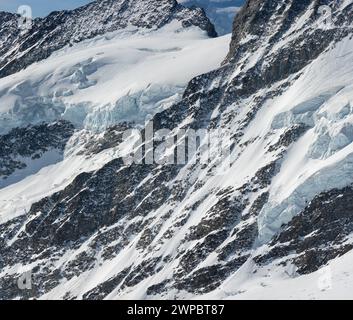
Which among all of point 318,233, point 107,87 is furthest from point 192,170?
point 107,87

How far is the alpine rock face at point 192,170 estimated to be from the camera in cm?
11444

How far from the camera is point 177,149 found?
152750 millimetres

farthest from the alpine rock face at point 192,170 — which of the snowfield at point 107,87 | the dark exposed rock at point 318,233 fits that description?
the snowfield at point 107,87

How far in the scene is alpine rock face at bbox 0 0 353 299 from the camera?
114438mm

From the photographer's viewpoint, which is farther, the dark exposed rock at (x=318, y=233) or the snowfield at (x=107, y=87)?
the snowfield at (x=107, y=87)

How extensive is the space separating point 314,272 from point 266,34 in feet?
214

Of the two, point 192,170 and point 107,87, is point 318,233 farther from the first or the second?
point 107,87

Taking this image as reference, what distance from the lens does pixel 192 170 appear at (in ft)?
479

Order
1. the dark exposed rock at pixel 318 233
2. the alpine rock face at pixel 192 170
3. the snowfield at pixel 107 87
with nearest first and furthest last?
the dark exposed rock at pixel 318 233 → the alpine rock face at pixel 192 170 → the snowfield at pixel 107 87

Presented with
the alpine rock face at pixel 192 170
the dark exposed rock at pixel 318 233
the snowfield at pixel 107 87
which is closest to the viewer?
the dark exposed rock at pixel 318 233

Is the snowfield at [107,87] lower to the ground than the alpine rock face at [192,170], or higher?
higher

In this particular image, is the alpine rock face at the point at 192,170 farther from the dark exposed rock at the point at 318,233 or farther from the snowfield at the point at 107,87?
the snowfield at the point at 107,87

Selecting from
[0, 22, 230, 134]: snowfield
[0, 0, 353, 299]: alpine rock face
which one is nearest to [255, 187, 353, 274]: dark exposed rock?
[0, 0, 353, 299]: alpine rock face
